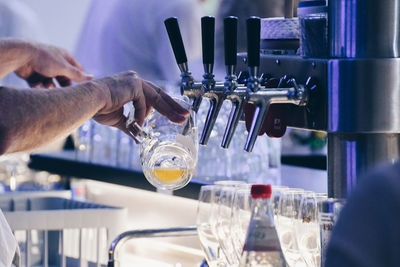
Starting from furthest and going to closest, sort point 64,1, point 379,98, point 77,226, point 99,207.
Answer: point 64,1 → point 99,207 → point 77,226 → point 379,98

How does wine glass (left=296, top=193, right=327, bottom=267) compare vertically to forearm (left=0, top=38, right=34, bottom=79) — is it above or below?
below

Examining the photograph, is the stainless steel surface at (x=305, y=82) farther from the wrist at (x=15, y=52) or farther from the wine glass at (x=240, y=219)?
the wrist at (x=15, y=52)

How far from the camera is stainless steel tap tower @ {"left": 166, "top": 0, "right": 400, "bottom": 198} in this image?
1.05 m

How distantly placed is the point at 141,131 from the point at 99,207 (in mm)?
999

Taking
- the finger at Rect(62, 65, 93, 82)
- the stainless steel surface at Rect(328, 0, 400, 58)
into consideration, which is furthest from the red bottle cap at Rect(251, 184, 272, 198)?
the finger at Rect(62, 65, 93, 82)

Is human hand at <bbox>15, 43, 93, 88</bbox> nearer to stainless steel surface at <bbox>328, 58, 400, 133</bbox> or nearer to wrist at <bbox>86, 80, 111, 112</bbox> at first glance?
wrist at <bbox>86, 80, 111, 112</bbox>

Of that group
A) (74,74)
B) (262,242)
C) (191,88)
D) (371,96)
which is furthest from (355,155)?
(74,74)

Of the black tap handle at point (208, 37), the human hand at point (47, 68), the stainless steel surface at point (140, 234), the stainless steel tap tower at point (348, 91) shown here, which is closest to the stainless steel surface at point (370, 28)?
the stainless steel tap tower at point (348, 91)

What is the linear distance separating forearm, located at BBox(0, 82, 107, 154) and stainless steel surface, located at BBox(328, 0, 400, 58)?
43cm

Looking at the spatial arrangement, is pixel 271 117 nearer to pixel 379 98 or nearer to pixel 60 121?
pixel 379 98

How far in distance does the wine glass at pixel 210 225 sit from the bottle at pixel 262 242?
33 centimetres

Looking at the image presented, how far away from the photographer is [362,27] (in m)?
1.06

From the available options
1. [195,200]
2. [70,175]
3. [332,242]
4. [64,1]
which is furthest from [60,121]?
[64,1]

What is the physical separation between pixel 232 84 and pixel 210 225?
13.0 inches
